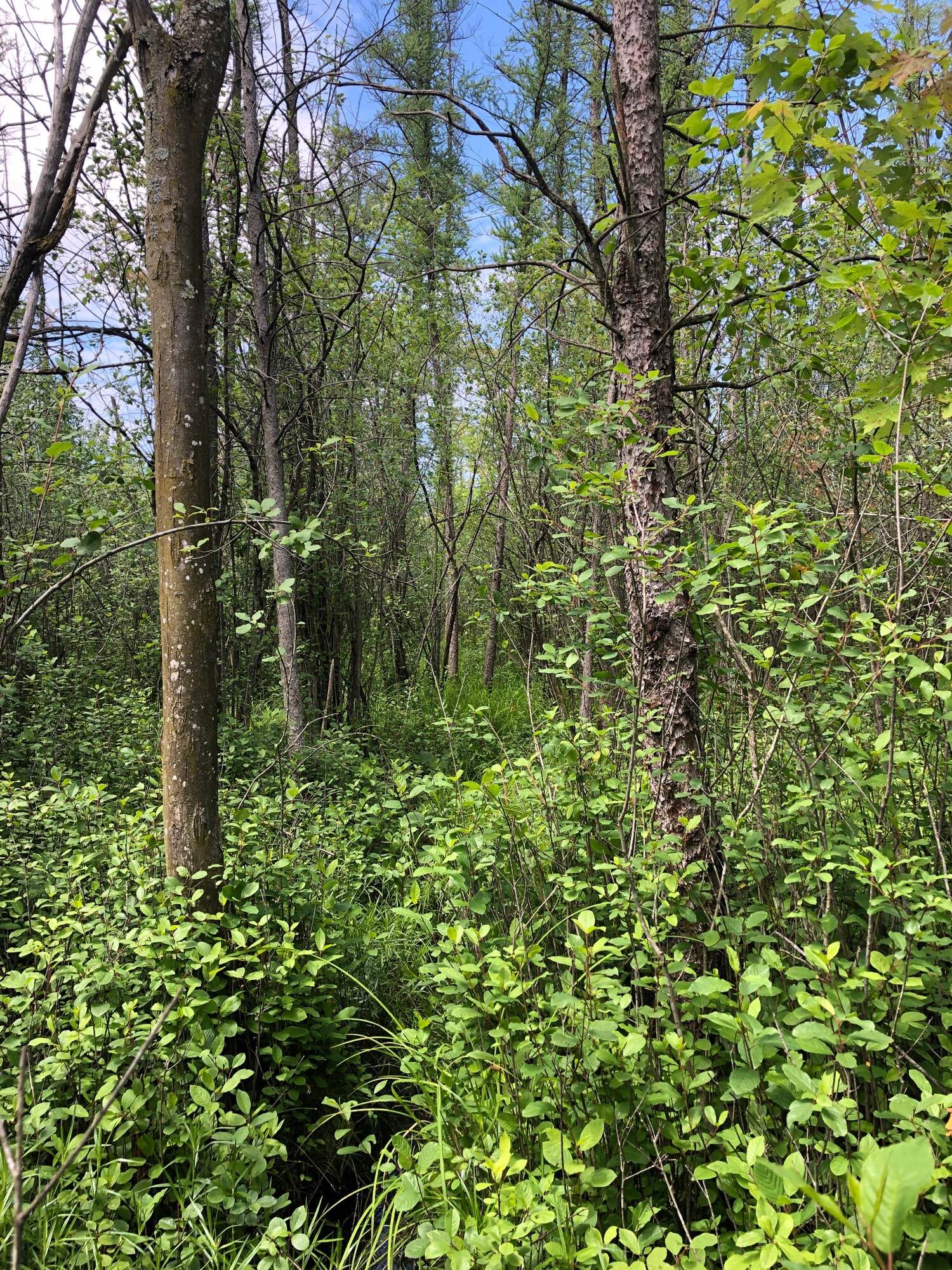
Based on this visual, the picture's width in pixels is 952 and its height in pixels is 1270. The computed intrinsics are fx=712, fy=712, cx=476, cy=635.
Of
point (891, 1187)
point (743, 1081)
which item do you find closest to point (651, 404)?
point (743, 1081)

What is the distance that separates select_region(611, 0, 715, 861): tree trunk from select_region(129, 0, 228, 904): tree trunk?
4.67 feet

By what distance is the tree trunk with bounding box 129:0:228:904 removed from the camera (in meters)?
2.38

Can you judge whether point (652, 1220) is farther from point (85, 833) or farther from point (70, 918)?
point (85, 833)

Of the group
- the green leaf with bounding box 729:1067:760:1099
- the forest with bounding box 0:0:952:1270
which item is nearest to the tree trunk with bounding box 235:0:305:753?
the forest with bounding box 0:0:952:1270

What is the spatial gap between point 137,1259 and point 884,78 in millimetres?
3248

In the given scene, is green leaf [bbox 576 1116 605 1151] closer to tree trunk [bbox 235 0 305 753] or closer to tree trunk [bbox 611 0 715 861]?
tree trunk [bbox 611 0 715 861]

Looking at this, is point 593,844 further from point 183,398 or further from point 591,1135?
point 183,398

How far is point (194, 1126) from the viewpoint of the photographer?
1.89 m

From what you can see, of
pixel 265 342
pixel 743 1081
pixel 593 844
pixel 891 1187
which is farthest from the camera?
pixel 265 342

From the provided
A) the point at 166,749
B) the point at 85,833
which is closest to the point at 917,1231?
the point at 166,749

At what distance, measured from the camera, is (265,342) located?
458cm

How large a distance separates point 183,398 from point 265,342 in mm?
2410

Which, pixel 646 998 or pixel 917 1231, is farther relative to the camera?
pixel 646 998

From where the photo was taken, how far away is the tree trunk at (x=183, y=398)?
2.38 meters
